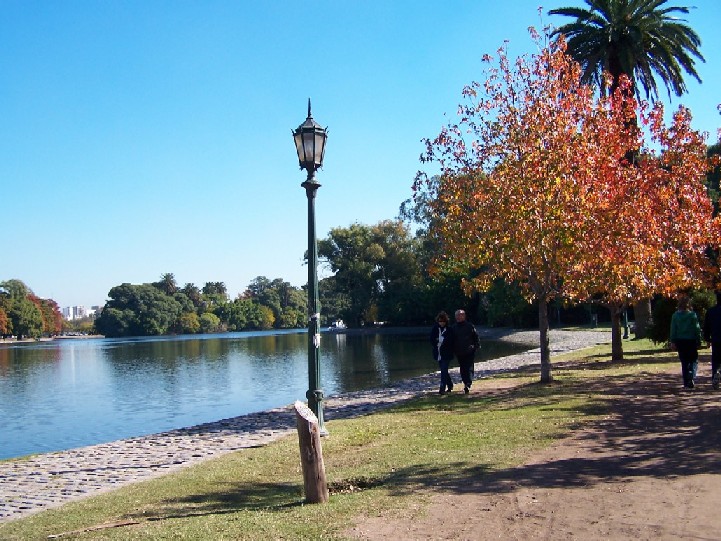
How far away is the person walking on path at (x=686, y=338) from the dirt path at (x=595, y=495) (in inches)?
131

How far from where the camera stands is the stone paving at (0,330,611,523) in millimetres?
9148

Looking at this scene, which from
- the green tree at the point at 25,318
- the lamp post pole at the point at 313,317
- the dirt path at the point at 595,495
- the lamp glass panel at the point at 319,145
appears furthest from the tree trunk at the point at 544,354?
the green tree at the point at 25,318

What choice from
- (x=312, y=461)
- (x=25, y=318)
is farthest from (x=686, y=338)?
(x=25, y=318)

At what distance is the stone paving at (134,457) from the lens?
9.15 metres

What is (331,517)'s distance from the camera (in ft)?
19.1

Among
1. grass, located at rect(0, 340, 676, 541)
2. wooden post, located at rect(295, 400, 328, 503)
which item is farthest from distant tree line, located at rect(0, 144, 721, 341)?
wooden post, located at rect(295, 400, 328, 503)

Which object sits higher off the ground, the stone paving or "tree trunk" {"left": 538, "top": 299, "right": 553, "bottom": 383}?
"tree trunk" {"left": 538, "top": 299, "right": 553, "bottom": 383}

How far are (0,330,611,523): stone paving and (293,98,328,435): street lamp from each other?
1.74 metres

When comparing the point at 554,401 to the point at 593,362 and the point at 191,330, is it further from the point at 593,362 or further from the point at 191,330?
the point at 191,330

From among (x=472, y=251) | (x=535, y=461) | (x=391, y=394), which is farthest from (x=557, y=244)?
(x=535, y=461)

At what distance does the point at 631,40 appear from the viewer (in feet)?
79.2

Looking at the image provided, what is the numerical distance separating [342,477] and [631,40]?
2198 cm

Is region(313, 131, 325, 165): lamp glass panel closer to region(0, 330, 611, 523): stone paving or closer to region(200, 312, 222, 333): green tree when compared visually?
region(0, 330, 611, 523): stone paving

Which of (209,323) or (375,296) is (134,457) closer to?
(375,296)
